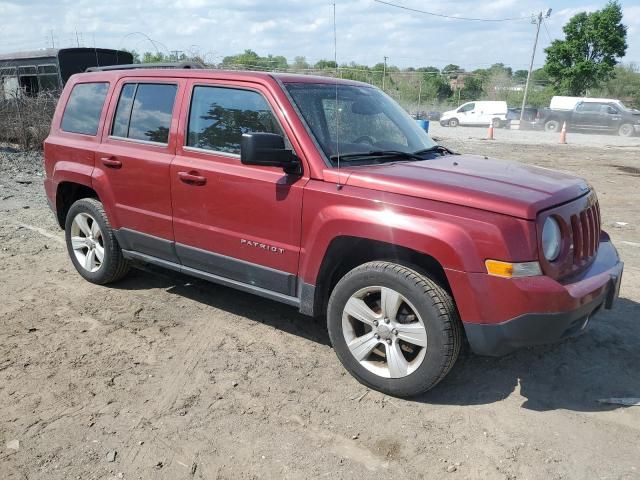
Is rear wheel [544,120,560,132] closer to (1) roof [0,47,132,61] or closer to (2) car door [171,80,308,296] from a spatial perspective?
(1) roof [0,47,132,61]

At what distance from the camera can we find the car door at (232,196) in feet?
12.1

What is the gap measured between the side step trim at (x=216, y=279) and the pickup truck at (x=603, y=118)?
92.0ft

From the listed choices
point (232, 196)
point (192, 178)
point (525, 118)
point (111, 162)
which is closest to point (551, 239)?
point (232, 196)

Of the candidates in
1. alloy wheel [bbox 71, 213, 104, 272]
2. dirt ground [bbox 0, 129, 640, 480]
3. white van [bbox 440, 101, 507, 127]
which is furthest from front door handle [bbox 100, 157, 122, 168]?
white van [bbox 440, 101, 507, 127]

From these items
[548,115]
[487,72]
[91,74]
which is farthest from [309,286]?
[487,72]

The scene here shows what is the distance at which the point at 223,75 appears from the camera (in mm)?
4066

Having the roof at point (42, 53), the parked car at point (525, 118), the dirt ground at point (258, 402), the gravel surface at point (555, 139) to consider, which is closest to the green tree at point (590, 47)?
the parked car at point (525, 118)

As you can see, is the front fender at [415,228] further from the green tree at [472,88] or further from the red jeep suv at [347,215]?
the green tree at [472,88]

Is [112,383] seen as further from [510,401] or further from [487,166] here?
[487,166]

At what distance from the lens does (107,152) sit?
184 inches

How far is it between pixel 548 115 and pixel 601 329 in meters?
30.0

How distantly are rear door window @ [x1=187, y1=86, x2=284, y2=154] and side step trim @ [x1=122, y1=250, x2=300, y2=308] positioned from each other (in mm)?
963

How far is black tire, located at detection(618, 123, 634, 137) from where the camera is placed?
88.5ft

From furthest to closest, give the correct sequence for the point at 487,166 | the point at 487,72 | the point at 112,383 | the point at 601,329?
the point at 487,72, the point at 601,329, the point at 487,166, the point at 112,383
